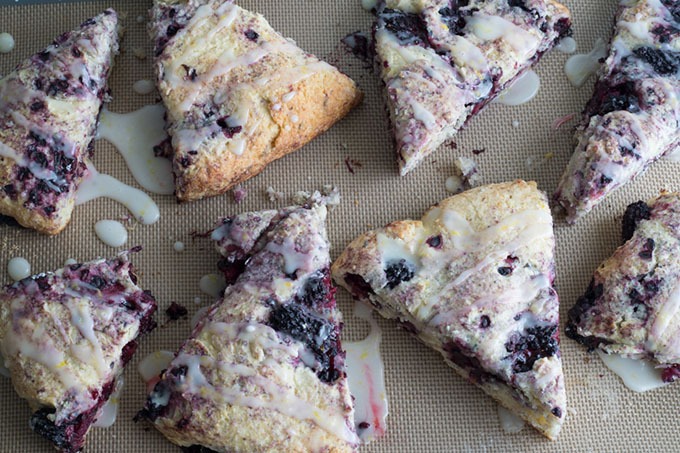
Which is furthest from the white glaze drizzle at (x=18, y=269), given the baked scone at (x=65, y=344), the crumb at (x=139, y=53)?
the crumb at (x=139, y=53)

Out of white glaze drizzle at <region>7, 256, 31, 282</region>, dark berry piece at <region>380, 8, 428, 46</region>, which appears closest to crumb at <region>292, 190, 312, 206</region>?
Answer: dark berry piece at <region>380, 8, 428, 46</region>

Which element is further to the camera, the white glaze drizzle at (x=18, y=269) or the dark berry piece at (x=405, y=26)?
the dark berry piece at (x=405, y=26)

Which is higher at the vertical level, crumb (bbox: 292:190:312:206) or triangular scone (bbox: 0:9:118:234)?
triangular scone (bbox: 0:9:118:234)

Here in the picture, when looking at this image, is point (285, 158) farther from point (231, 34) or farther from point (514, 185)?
point (514, 185)

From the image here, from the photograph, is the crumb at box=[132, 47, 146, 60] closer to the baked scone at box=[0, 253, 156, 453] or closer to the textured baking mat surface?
the textured baking mat surface

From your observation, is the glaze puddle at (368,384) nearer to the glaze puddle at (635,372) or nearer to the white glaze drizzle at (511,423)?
the white glaze drizzle at (511,423)

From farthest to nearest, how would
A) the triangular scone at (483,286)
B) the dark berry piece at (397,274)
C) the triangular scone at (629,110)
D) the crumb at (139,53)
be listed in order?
1. the crumb at (139,53)
2. the triangular scone at (629,110)
3. the dark berry piece at (397,274)
4. the triangular scone at (483,286)

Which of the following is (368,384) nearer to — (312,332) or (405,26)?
(312,332)
